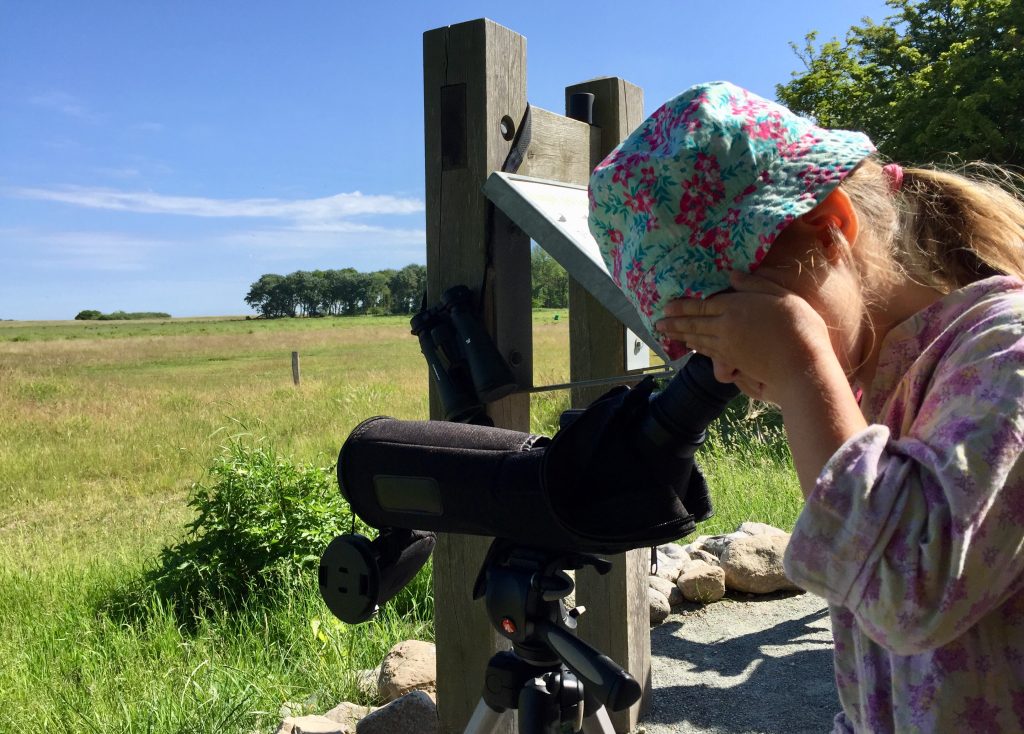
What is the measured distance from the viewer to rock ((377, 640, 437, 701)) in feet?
10.2

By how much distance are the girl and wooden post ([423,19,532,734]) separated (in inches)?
37.5

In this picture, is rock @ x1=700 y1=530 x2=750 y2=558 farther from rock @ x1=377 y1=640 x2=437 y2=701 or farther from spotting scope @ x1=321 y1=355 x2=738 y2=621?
spotting scope @ x1=321 y1=355 x2=738 y2=621

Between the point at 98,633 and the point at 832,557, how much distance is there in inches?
167

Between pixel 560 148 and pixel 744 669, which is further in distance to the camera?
pixel 744 669

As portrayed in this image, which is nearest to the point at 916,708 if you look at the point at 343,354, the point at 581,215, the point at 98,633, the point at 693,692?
the point at 581,215

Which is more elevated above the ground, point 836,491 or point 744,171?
point 744,171

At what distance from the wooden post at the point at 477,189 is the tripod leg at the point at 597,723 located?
584 mm

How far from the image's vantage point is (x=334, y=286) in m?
115

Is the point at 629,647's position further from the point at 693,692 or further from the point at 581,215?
the point at 581,215

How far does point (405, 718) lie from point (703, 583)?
72.1 inches

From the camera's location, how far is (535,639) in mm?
1429

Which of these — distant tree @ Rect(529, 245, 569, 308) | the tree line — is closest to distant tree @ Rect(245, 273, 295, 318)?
the tree line

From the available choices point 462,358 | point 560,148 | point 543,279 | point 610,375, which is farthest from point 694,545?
point 543,279

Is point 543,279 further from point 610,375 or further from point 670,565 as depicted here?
point 610,375
